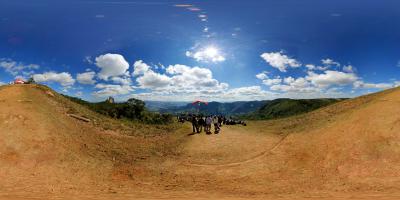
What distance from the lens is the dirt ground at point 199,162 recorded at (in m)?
20.3

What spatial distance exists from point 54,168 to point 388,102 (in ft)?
105

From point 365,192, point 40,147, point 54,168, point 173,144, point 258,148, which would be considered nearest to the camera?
point 365,192

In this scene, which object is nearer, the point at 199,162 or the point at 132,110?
the point at 199,162

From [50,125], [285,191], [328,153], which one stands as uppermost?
[50,125]

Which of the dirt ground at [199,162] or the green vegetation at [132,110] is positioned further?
the green vegetation at [132,110]

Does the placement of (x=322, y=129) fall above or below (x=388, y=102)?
below

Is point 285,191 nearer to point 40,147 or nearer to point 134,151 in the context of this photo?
point 134,151

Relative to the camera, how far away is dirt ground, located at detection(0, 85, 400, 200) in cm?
2031

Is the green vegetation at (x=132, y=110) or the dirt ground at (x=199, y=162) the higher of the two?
the green vegetation at (x=132, y=110)

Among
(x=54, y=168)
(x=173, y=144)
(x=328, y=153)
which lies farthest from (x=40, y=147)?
(x=328, y=153)

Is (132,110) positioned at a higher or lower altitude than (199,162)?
higher

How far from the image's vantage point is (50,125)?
32.2 meters

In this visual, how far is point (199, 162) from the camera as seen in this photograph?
27562 millimetres

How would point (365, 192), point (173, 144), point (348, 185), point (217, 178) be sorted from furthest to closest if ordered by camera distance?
1. point (173, 144)
2. point (217, 178)
3. point (348, 185)
4. point (365, 192)
